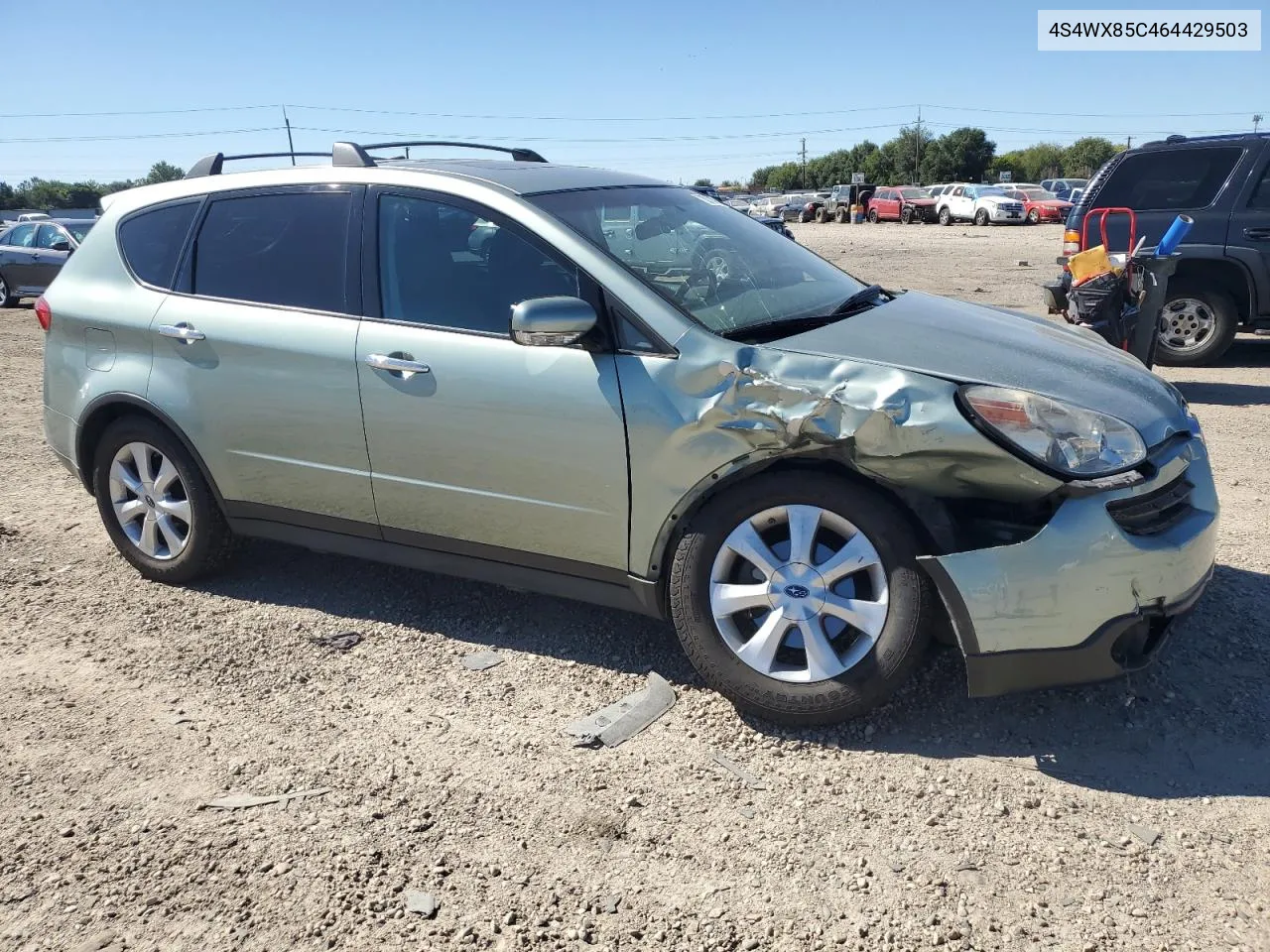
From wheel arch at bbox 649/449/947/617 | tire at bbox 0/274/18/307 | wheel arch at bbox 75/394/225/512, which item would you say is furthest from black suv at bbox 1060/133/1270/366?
tire at bbox 0/274/18/307

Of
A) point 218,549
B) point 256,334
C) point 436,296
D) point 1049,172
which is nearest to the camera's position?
point 436,296

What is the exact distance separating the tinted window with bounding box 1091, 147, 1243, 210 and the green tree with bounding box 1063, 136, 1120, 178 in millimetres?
91058

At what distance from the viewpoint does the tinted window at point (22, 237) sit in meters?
16.4

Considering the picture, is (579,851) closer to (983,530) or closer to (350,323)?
(983,530)

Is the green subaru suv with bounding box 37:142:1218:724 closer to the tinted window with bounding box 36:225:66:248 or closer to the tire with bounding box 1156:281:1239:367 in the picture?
the tire with bounding box 1156:281:1239:367

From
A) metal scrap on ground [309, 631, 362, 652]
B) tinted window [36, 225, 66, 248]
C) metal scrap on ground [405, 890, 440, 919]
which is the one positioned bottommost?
metal scrap on ground [405, 890, 440, 919]

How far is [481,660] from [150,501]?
1.81 metres

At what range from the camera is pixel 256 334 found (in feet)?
12.8

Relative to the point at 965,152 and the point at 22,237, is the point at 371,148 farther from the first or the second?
the point at 965,152

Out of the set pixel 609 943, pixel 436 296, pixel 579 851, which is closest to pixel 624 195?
pixel 436 296

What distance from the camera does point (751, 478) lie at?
10.2 feet

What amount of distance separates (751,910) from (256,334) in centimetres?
282

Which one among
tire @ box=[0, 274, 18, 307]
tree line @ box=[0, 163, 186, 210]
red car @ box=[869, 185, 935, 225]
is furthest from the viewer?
tree line @ box=[0, 163, 186, 210]

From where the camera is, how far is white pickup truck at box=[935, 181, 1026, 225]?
38.9m
